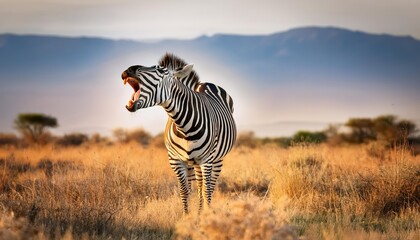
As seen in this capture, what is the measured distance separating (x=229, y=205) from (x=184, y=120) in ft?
11.0

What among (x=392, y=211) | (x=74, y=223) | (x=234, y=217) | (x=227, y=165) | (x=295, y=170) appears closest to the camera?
(x=234, y=217)

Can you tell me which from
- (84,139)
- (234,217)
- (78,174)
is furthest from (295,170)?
(84,139)

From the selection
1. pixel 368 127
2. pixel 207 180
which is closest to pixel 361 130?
pixel 368 127

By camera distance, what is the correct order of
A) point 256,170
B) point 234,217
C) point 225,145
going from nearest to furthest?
point 234,217, point 225,145, point 256,170

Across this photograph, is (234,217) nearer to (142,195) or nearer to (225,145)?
(225,145)

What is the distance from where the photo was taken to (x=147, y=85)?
9.21 m

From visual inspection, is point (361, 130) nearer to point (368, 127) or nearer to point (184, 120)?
point (368, 127)

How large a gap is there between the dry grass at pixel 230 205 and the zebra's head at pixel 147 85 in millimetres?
1575

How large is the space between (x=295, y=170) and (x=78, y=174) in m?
4.69

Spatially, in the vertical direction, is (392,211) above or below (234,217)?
below

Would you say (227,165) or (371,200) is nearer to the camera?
(371,200)

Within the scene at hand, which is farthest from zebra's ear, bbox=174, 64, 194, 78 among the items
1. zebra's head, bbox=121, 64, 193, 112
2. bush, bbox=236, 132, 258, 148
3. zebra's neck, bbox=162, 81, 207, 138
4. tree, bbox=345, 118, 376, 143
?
tree, bbox=345, 118, 376, 143

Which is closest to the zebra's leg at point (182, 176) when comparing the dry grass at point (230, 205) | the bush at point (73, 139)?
the dry grass at point (230, 205)

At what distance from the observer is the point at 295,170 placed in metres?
12.8
